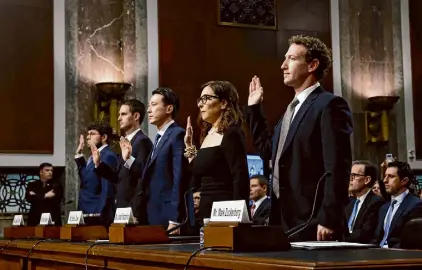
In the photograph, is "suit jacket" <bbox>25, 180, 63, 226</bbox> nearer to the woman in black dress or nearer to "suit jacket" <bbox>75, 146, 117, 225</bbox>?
"suit jacket" <bbox>75, 146, 117, 225</bbox>

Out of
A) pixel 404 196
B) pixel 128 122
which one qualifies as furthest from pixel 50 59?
pixel 404 196

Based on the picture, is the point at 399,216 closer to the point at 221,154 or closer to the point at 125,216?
the point at 221,154

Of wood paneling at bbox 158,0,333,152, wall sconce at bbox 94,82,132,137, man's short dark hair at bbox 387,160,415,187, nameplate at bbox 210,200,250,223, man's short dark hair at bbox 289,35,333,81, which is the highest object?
wood paneling at bbox 158,0,333,152

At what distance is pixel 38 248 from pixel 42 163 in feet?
11.8

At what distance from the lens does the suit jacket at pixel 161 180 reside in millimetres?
3725

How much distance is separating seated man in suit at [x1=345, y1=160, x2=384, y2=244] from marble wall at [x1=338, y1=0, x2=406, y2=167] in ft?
10.3

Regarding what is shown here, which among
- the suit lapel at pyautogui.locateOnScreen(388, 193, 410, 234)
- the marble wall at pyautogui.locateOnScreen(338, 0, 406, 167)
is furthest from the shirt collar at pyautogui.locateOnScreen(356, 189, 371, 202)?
the marble wall at pyautogui.locateOnScreen(338, 0, 406, 167)

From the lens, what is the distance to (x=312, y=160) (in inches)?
103

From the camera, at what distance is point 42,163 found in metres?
6.68

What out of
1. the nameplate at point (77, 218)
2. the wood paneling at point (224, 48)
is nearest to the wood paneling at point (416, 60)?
the wood paneling at point (224, 48)

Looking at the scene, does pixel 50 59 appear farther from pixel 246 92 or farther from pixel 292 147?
pixel 292 147

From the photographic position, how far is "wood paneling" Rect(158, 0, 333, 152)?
7539 millimetres

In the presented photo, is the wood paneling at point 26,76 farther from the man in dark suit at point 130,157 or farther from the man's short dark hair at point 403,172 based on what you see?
the man's short dark hair at point 403,172

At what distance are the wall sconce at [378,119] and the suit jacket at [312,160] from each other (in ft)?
18.8
